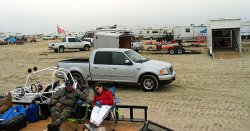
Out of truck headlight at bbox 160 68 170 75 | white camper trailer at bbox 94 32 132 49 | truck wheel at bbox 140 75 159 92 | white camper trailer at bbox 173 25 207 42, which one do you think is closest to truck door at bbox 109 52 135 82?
truck wheel at bbox 140 75 159 92

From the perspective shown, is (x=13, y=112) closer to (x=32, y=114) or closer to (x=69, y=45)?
(x=32, y=114)

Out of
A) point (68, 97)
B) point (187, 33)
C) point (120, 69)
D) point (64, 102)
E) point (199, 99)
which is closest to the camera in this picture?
point (64, 102)

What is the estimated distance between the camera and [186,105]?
998 centimetres

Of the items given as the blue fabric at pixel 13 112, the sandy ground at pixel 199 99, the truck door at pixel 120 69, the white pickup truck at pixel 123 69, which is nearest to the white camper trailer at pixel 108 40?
the sandy ground at pixel 199 99

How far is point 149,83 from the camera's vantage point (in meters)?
12.2

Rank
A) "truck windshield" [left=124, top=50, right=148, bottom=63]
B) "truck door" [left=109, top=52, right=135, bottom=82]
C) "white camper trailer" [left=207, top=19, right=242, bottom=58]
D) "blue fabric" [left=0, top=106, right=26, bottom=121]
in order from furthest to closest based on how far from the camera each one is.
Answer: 1. "white camper trailer" [left=207, top=19, right=242, bottom=58]
2. "truck windshield" [left=124, top=50, right=148, bottom=63]
3. "truck door" [left=109, top=52, right=135, bottom=82]
4. "blue fabric" [left=0, top=106, right=26, bottom=121]

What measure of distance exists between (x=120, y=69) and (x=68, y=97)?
5.47 m

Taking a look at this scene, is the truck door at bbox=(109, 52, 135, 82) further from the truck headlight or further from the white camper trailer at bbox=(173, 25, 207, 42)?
the white camper trailer at bbox=(173, 25, 207, 42)

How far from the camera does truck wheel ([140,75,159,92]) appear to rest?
1204 centimetres

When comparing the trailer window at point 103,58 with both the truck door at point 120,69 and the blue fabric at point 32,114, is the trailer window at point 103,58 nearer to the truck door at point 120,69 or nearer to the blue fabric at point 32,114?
the truck door at point 120,69

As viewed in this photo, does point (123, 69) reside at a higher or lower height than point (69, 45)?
lower

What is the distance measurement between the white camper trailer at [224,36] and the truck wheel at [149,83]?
1325 cm

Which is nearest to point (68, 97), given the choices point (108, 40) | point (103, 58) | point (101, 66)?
point (101, 66)

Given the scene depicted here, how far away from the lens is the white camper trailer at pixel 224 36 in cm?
2380
